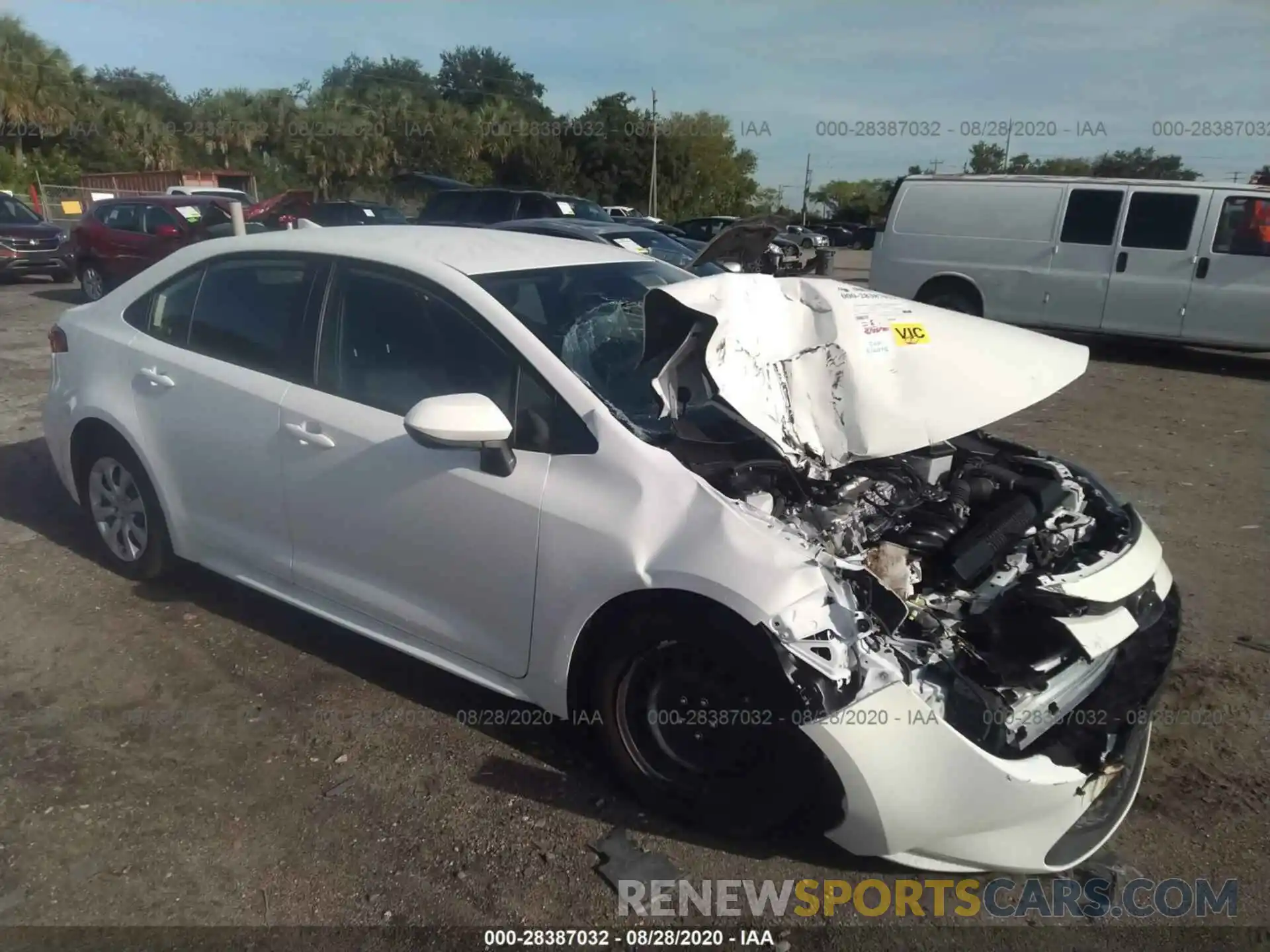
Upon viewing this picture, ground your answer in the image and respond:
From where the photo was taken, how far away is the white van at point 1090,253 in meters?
9.85

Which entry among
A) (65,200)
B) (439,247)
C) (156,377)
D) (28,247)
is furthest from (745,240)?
(65,200)

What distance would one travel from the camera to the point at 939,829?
2369mm

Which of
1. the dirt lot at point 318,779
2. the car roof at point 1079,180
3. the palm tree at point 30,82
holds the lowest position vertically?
the dirt lot at point 318,779

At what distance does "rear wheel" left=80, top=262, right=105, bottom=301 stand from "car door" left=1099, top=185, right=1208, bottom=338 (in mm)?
13321

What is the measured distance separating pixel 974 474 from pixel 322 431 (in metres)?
2.36

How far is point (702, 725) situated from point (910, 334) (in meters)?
1.57

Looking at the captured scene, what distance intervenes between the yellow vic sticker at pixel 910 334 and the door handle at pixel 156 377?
2.87m

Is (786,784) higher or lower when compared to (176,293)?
lower

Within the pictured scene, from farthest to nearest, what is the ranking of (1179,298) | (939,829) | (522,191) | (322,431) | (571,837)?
(522,191) < (1179,298) < (322,431) < (571,837) < (939,829)

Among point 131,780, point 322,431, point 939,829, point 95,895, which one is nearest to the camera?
point 939,829

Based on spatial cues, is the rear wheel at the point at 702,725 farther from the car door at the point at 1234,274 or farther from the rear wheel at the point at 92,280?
the rear wheel at the point at 92,280

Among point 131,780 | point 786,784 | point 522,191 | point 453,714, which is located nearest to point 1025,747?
point 786,784

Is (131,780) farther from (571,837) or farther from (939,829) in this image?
(939,829)

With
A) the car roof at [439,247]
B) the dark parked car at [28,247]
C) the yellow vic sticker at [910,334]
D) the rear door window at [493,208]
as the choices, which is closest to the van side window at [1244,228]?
the yellow vic sticker at [910,334]
